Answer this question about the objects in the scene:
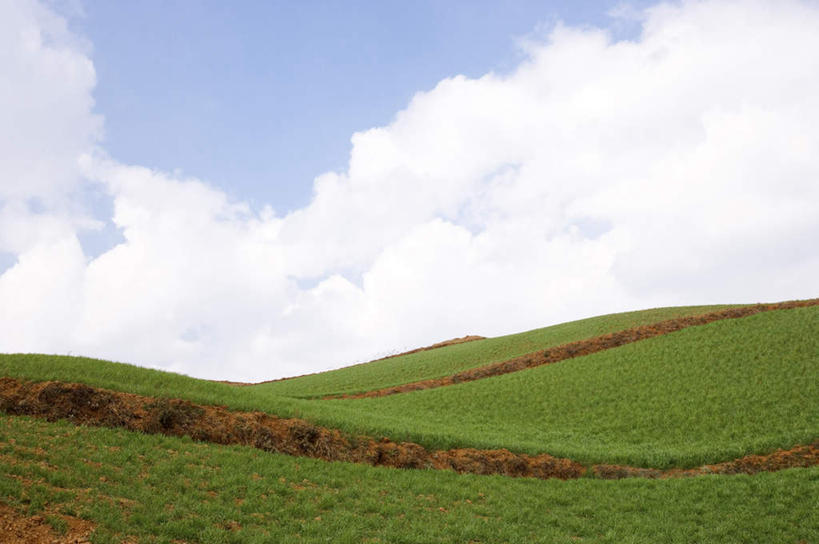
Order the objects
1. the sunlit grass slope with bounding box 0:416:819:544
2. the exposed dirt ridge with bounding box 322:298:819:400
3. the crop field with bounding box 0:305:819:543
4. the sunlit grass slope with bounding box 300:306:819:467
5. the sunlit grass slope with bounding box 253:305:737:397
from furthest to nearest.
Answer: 1. the sunlit grass slope with bounding box 253:305:737:397
2. the exposed dirt ridge with bounding box 322:298:819:400
3. the sunlit grass slope with bounding box 300:306:819:467
4. the crop field with bounding box 0:305:819:543
5. the sunlit grass slope with bounding box 0:416:819:544

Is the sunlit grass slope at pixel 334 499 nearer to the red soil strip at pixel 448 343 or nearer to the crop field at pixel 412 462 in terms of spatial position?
the crop field at pixel 412 462

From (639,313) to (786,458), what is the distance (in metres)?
38.3

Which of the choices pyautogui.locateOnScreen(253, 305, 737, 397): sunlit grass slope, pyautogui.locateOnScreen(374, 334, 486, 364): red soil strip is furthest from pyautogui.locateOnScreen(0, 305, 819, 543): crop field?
pyautogui.locateOnScreen(374, 334, 486, 364): red soil strip

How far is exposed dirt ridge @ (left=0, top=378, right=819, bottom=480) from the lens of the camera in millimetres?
18500

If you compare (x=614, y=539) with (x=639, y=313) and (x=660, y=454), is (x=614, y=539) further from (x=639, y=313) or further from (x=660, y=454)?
(x=639, y=313)

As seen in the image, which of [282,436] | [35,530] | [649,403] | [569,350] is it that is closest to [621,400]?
[649,403]

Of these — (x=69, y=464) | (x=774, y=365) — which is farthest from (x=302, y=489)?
(x=774, y=365)

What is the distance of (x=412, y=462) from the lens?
811 inches

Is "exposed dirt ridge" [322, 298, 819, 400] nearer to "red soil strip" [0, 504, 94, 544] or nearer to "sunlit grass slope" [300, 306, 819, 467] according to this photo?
"sunlit grass slope" [300, 306, 819, 467]

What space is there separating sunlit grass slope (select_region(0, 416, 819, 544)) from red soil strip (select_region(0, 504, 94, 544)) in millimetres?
197

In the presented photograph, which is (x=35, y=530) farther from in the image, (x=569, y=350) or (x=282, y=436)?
(x=569, y=350)

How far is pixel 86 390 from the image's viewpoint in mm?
19344

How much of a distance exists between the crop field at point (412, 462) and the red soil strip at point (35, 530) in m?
0.05

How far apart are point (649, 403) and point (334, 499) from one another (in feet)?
74.3
